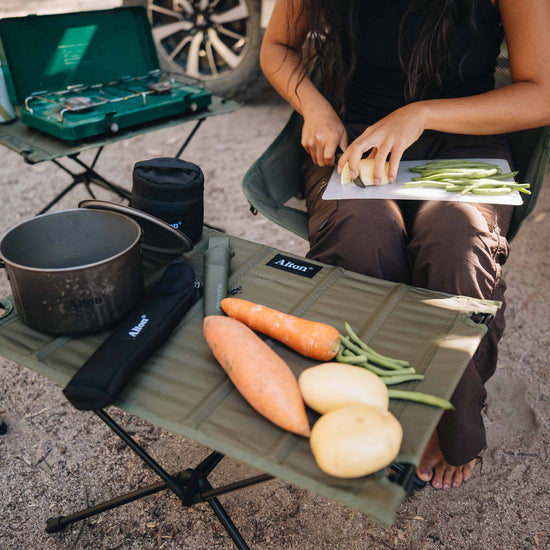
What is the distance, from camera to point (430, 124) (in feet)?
4.81

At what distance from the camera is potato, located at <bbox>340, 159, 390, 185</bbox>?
147 cm

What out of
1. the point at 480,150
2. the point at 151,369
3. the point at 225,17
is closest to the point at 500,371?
the point at 480,150

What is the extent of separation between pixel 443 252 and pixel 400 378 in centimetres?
41

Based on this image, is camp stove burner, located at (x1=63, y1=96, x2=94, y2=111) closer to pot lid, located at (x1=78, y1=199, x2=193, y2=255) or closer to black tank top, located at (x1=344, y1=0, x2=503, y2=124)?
pot lid, located at (x1=78, y1=199, x2=193, y2=255)

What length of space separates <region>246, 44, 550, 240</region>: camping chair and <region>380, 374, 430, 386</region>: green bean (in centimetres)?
72

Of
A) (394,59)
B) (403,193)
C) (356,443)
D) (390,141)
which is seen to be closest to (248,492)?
(356,443)

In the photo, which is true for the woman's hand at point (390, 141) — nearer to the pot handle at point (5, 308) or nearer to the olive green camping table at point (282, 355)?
the olive green camping table at point (282, 355)

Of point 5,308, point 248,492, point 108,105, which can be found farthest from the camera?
point 108,105

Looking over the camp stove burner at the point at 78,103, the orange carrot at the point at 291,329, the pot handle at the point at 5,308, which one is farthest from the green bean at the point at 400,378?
the camp stove burner at the point at 78,103

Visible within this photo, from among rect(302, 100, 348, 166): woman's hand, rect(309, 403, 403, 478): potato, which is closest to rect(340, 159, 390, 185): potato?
rect(302, 100, 348, 166): woman's hand

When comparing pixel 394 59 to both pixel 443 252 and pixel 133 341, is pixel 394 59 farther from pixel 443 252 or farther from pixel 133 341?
pixel 133 341

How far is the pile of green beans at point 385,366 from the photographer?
1.01 metres

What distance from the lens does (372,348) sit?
1173 millimetres

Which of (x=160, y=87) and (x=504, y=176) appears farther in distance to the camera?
(x=160, y=87)
